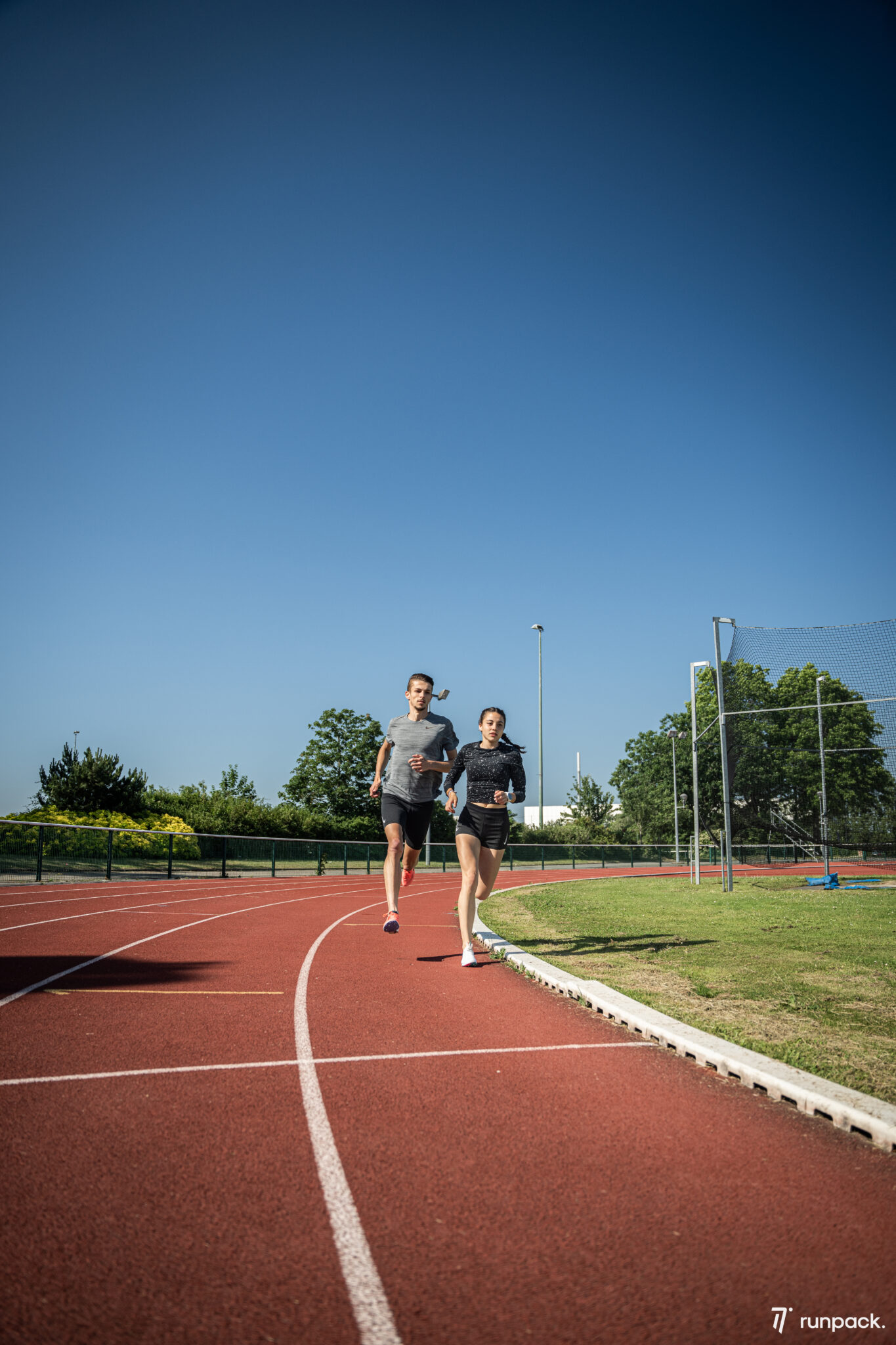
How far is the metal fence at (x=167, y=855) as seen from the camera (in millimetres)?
19062

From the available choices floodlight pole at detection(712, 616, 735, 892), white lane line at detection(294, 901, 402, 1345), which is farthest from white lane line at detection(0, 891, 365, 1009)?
floodlight pole at detection(712, 616, 735, 892)

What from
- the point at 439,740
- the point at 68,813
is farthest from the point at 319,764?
the point at 439,740

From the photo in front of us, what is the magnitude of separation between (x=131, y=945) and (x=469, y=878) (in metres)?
3.76

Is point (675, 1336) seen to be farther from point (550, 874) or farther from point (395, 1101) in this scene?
point (550, 874)

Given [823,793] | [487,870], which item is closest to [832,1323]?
[487,870]

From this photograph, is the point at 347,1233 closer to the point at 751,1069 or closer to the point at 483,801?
the point at 751,1069

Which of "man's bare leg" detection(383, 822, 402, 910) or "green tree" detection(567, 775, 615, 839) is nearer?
"man's bare leg" detection(383, 822, 402, 910)

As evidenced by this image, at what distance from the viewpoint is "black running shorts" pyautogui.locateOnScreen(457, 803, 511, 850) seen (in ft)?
22.9

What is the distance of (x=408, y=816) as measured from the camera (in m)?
7.25

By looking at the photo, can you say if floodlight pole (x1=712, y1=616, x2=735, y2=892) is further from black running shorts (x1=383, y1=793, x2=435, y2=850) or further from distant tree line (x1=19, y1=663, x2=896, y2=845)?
black running shorts (x1=383, y1=793, x2=435, y2=850)

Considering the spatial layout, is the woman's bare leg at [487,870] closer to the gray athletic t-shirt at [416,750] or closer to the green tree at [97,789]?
the gray athletic t-shirt at [416,750]

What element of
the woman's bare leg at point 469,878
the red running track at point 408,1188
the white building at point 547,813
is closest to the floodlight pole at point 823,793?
the woman's bare leg at point 469,878

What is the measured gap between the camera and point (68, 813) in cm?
3092

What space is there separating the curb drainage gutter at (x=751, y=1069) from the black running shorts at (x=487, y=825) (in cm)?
138
